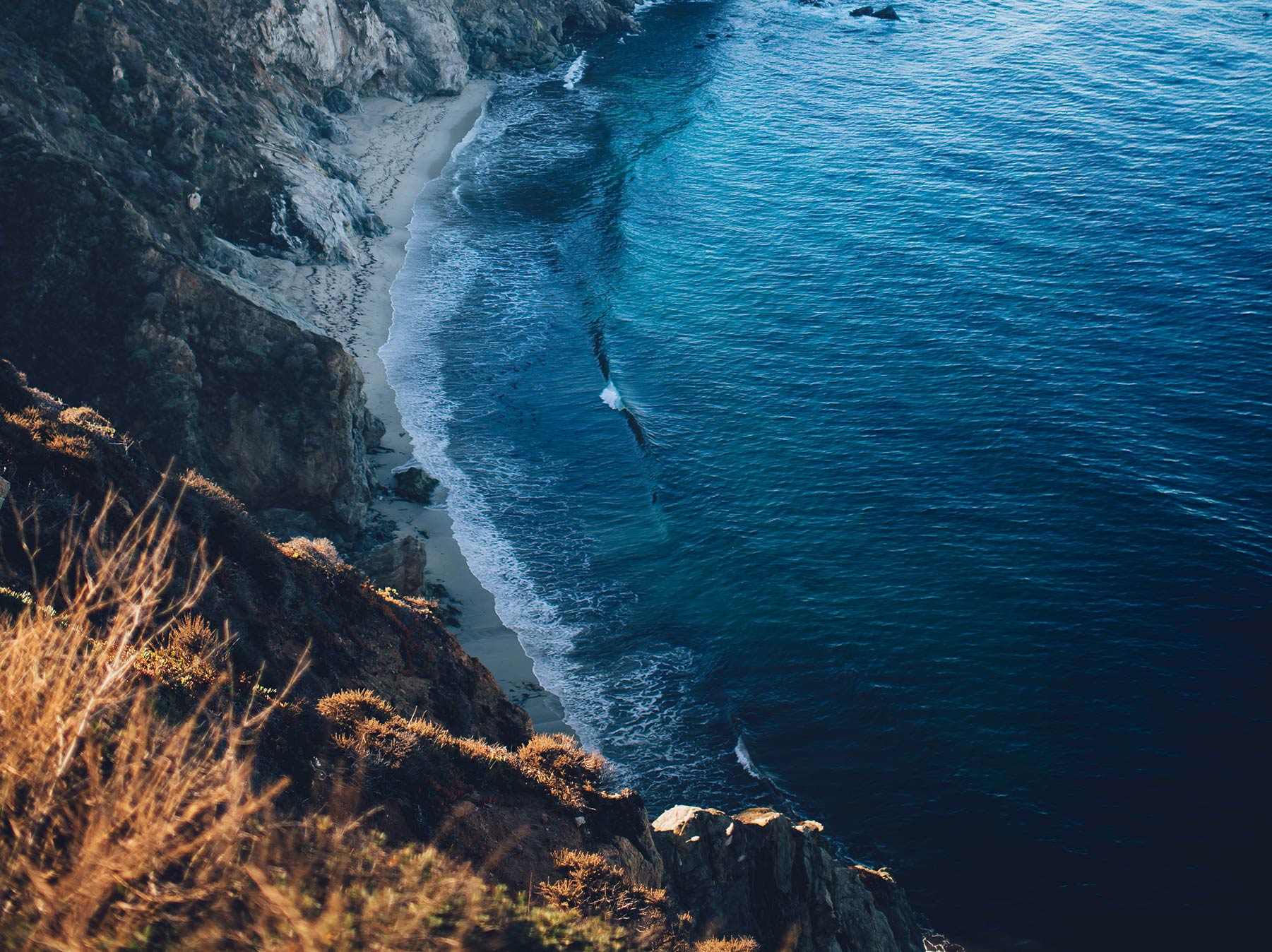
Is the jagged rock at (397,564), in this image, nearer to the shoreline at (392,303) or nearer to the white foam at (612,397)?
the shoreline at (392,303)

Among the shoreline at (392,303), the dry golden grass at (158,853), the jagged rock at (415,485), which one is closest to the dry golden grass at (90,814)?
the dry golden grass at (158,853)

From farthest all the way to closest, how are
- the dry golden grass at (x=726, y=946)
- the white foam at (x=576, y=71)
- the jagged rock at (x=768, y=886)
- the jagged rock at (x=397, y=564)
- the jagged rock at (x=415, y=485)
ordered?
the white foam at (x=576, y=71) → the jagged rock at (x=415, y=485) → the jagged rock at (x=397, y=564) → the jagged rock at (x=768, y=886) → the dry golden grass at (x=726, y=946)

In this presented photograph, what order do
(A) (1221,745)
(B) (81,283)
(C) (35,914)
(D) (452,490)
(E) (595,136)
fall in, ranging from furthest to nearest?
1. (E) (595,136)
2. (D) (452,490)
3. (B) (81,283)
4. (A) (1221,745)
5. (C) (35,914)

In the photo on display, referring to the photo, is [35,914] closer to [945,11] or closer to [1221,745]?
[1221,745]

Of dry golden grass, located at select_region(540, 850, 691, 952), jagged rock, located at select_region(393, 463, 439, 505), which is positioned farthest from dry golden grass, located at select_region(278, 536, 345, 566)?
jagged rock, located at select_region(393, 463, 439, 505)

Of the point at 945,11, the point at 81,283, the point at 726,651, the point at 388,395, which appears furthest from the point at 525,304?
the point at 945,11

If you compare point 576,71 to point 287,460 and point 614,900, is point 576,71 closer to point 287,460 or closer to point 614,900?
point 287,460

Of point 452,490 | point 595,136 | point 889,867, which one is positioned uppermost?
point 595,136

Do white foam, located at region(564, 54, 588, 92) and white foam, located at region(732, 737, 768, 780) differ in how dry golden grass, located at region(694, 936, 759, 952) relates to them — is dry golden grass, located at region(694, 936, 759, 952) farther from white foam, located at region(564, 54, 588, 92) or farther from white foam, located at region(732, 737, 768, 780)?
white foam, located at region(564, 54, 588, 92)
